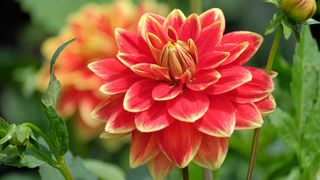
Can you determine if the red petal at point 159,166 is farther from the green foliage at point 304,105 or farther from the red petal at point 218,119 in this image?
the green foliage at point 304,105

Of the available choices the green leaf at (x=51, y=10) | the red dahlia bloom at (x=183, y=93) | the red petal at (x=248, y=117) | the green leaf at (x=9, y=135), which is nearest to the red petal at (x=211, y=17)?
the red dahlia bloom at (x=183, y=93)

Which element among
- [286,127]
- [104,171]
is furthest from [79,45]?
[286,127]

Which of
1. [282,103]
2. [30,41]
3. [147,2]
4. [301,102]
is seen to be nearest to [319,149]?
[301,102]

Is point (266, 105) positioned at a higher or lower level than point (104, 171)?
higher

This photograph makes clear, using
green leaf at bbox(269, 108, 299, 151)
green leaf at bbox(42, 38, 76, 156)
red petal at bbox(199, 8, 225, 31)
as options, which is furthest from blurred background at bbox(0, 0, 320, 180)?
green leaf at bbox(42, 38, 76, 156)

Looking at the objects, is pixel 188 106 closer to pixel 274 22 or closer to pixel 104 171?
pixel 274 22

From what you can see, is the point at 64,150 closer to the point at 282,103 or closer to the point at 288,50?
the point at 282,103

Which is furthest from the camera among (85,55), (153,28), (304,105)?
(85,55)

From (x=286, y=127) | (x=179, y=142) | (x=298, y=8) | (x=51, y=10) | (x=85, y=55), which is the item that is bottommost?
(x=51, y=10)

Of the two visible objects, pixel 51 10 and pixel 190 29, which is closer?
pixel 190 29

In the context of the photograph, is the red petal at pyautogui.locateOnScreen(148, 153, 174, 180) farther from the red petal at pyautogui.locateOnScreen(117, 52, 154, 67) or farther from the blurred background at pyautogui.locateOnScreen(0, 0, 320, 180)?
the blurred background at pyautogui.locateOnScreen(0, 0, 320, 180)
